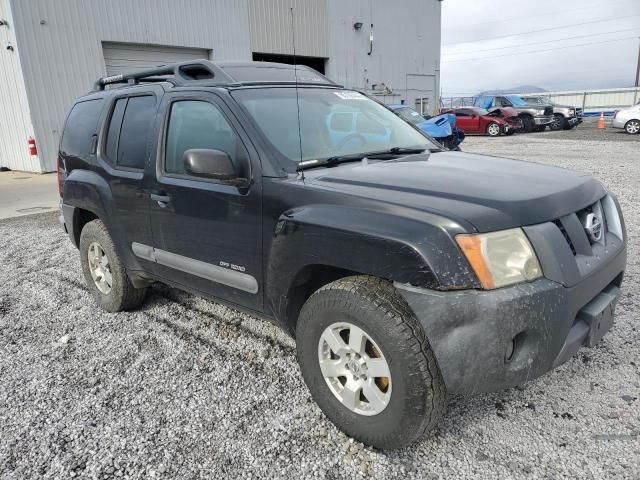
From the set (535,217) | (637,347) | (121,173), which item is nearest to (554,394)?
(637,347)

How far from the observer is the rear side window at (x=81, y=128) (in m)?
4.14

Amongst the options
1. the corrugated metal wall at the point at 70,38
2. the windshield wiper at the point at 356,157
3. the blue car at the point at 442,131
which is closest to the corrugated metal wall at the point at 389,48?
the corrugated metal wall at the point at 70,38

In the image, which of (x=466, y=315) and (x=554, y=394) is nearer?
(x=466, y=315)

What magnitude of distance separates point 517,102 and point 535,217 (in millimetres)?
25048

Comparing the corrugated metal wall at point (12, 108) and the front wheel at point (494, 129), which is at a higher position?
the corrugated metal wall at point (12, 108)

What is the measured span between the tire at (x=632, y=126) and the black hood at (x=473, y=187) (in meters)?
21.0

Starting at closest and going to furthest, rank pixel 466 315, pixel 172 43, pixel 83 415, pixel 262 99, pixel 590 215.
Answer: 1. pixel 466 315
2. pixel 590 215
3. pixel 83 415
4. pixel 262 99
5. pixel 172 43

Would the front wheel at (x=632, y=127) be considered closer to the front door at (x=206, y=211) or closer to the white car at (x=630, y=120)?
the white car at (x=630, y=120)

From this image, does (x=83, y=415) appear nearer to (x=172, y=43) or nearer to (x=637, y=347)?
(x=637, y=347)

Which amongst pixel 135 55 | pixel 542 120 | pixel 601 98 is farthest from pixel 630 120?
pixel 601 98

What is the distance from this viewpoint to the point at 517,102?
24719mm

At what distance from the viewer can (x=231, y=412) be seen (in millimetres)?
2756

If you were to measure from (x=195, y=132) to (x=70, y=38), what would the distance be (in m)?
13.2

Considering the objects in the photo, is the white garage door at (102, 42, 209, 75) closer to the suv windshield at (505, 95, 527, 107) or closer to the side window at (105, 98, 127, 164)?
the side window at (105, 98, 127, 164)
